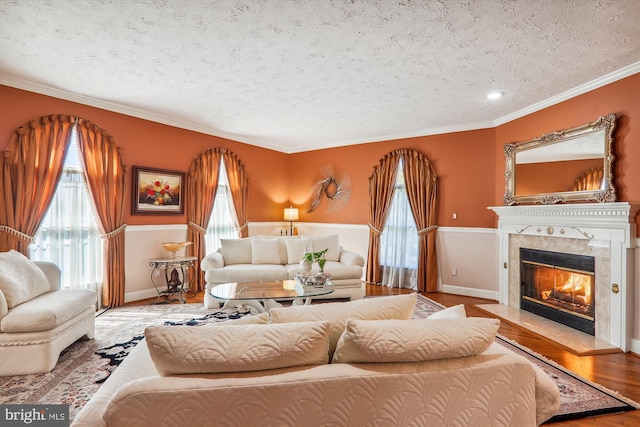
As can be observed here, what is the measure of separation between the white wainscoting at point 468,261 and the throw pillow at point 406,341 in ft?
14.5

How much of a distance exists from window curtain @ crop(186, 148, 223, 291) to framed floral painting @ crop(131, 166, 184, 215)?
0.54 ft

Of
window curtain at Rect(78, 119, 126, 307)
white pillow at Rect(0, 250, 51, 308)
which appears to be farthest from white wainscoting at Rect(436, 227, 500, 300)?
white pillow at Rect(0, 250, 51, 308)

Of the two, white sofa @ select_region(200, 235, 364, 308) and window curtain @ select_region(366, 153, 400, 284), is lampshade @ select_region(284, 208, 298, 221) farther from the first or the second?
window curtain @ select_region(366, 153, 400, 284)

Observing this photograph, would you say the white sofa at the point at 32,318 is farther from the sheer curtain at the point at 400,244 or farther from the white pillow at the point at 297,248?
the sheer curtain at the point at 400,244

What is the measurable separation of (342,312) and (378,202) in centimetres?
487

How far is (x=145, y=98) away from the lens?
4332 mm

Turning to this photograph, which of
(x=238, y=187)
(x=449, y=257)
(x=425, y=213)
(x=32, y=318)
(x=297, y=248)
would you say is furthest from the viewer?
(x=238, y=187)

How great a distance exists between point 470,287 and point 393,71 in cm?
381

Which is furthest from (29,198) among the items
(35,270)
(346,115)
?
(346,115)

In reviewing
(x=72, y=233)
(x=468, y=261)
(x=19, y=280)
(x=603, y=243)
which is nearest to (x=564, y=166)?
(x=603, y=243)

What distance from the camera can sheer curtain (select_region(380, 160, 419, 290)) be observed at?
6004 mm

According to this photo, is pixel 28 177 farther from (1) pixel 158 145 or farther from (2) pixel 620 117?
(2) pixel 620 117

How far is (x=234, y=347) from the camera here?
1230mm

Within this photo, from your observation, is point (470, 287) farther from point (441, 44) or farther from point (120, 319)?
point (120, 319)
